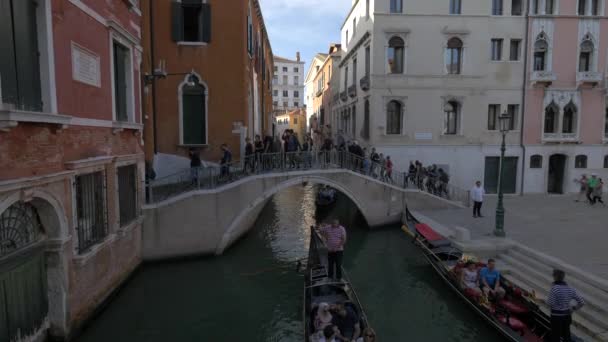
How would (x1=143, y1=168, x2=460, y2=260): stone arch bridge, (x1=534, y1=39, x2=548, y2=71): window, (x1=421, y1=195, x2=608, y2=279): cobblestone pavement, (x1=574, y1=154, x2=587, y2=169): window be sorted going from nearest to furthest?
(x1=421, y1=195, x2=608, y2=279): cobblestone pavement < (x1=143, y1=168, x2=460, y2=260): stone arch bridge < (x1=534, y1=39, x2=548, y2=71): window < (x1=574, y1=154, x2=587, y2=169): window

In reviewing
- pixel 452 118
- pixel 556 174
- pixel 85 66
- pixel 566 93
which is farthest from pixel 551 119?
pixel 85 66

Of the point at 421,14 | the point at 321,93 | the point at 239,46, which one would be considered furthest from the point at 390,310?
the point at 321,93

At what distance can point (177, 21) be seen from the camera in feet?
42.0

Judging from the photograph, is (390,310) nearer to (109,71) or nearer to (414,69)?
(109,71)

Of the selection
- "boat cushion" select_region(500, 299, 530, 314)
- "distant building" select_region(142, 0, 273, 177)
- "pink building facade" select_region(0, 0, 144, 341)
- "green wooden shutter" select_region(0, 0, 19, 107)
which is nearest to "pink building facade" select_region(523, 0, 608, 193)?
"boat cushion" select_region(500, 299, 530, 314)

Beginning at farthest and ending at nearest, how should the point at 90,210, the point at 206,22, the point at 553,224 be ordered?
the point at 553,224 < the point at 206,22 < the point at 90,210

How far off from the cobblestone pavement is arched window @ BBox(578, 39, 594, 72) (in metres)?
6.12

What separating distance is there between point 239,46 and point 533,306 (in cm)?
A: 1097

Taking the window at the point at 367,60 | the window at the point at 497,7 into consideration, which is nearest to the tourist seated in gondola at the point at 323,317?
the window at the point at 367,60

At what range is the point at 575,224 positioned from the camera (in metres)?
12.9

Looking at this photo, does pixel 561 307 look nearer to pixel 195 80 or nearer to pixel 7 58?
pixel 7 58

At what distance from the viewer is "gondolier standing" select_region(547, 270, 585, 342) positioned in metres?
6.14

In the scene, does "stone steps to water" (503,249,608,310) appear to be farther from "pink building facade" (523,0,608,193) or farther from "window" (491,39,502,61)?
"window" (491,39,502,61)

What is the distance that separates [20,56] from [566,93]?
68.2ft
